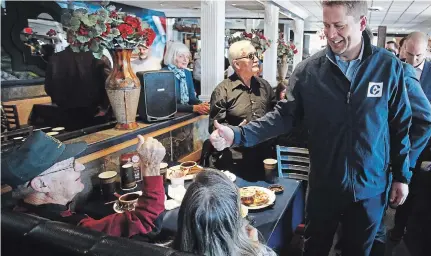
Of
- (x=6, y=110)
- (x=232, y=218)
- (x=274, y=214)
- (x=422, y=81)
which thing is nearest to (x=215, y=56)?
(x=422, y=81)

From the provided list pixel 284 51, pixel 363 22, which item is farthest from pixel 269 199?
pixel 284 51

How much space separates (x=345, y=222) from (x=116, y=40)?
1609mm

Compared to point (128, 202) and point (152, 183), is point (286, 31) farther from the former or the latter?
point (152, 183)

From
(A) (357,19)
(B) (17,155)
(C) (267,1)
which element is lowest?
(B) (17,155)

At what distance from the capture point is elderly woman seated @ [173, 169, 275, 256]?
93 cm

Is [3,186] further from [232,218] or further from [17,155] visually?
[232,218]

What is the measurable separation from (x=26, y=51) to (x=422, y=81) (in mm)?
6938

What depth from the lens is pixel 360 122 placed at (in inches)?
57.4

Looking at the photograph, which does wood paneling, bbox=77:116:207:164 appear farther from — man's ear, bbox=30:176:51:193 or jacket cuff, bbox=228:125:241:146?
jacket cuff, bbox=228:125:241:146

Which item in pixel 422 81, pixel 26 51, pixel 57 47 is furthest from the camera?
pixel 57 47

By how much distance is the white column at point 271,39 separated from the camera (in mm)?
7488

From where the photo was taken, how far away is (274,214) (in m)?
1.59

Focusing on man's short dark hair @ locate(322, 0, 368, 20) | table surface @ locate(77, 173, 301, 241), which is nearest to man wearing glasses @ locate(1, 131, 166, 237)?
table surface @ locate(77, 173, 301, 241)

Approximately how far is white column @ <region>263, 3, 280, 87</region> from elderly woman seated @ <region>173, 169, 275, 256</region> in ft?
22.2
